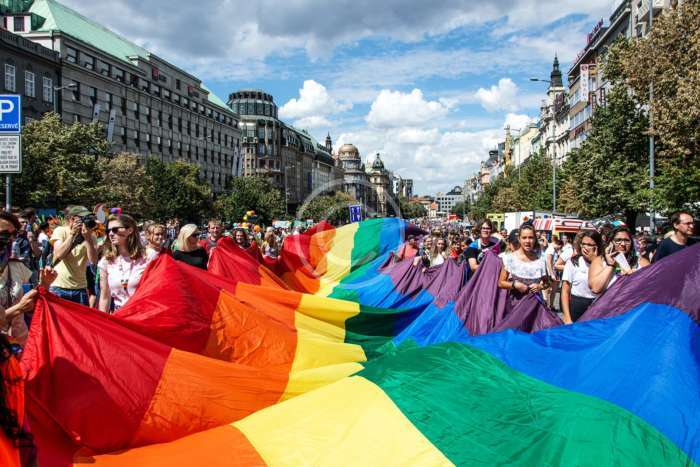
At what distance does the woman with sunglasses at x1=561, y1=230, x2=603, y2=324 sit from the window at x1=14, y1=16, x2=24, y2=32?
58.5m

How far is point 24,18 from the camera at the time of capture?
53.9 meters

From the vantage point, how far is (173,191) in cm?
5709

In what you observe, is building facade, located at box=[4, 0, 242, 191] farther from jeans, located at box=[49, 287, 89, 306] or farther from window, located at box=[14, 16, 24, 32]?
jeans, located at box=[49, 287, 89, 306]

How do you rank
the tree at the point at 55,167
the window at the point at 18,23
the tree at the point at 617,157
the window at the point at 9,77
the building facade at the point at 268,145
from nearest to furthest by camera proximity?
the tree at the point at 617,157 → the tree at the point at 55,167 → the window at the point at 9,77 → the window at the point at 18,23 → the building facade at the point at 268,145

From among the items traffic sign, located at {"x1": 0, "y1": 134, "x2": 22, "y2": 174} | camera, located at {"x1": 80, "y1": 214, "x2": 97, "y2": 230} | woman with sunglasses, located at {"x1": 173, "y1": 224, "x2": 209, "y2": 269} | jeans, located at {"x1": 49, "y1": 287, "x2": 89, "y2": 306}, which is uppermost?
traffic sign, located at {"x1": 0, "y1": 134, "x2": 22, "y2": 174}

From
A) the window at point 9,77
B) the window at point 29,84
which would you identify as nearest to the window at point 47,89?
the window at point 29,84

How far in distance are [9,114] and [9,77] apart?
128 ft

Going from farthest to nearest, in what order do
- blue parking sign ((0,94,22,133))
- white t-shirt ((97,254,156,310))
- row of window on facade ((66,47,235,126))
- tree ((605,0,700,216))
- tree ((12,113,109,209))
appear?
row of window on facade ((66,47,235,126))
tree ((12,113,109,209))
tree ((605,0,700,216))
blue parking sign ((0,94,22,133))
white t-shirt ((97,254,156,310))

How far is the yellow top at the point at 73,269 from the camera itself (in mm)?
7492

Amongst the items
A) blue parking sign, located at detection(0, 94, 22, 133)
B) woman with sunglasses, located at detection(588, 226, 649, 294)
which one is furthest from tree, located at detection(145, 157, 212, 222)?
woman with sunglasses, located at detection(588, 226, 649, 294)

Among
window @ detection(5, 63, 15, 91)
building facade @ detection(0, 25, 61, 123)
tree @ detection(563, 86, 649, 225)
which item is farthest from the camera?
building facade @ detection(0, 25, 61, 123)

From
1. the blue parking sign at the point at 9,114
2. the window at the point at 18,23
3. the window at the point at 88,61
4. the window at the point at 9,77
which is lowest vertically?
the blue parking sign at the point at 9,114

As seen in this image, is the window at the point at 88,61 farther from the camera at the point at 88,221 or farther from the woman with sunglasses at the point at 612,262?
the woman with sunglasses at the point at 612,262

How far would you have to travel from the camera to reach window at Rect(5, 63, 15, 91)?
4478cm
